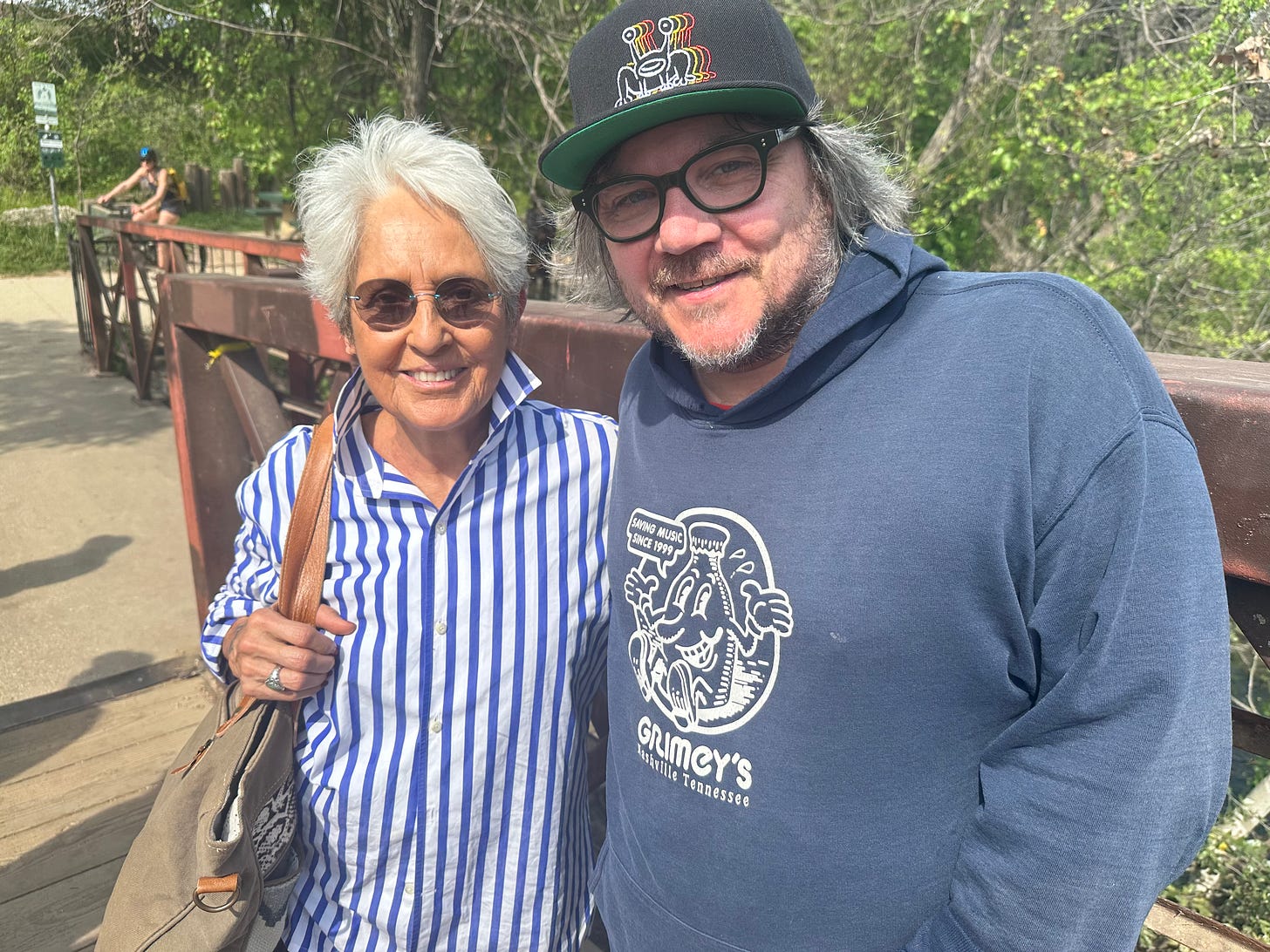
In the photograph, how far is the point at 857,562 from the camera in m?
1.02

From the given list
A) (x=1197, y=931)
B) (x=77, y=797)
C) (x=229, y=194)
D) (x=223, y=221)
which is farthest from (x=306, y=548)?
(x=229, y=194)

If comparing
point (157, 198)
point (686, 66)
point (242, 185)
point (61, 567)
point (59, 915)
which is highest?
point (242, 185)

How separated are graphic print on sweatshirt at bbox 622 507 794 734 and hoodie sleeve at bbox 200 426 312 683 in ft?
2.36

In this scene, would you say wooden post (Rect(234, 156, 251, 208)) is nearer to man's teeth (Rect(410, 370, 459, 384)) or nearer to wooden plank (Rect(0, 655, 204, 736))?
wooden plank (Rect(0, 655, 204, 736))

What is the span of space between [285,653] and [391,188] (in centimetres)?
79

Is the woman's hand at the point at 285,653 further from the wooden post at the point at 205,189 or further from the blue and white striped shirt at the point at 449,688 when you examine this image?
the wooden post at the point at 205,189

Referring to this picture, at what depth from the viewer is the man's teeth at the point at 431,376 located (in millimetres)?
1542

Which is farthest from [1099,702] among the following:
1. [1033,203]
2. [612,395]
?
[1033,203]

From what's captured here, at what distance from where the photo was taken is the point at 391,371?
1552 mm

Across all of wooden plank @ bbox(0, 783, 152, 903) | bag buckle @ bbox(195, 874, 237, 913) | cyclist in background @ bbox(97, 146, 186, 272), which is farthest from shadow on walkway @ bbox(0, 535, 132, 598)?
cyclist in background @ bbox(97, 146, 186, 272)

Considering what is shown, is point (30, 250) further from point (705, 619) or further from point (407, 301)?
point (705, 619)

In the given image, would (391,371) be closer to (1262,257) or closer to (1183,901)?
(1183,901)

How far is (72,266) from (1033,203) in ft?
36.2

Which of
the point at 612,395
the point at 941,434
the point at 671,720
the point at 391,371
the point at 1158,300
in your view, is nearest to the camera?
the point at 941,434
